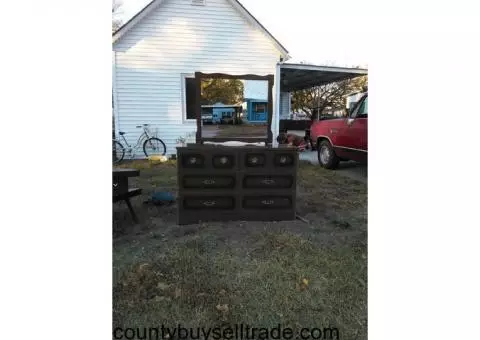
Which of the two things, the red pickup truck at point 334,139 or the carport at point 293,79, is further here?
the carport at point 293,79

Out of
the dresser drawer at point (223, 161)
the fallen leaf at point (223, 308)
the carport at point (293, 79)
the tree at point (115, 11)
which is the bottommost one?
the fallen leaf at point (223, 308)

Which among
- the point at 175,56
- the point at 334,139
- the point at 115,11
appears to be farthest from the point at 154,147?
the point at 115,11

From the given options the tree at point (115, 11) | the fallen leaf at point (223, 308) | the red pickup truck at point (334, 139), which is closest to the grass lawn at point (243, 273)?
the fallen leaf at point (223, 308)

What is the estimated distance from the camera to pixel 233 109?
8.34 ft

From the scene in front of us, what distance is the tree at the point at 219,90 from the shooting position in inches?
98.7

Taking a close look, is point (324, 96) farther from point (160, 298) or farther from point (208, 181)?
point (160, 298)

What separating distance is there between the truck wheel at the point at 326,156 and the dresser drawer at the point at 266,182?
8.76 ft

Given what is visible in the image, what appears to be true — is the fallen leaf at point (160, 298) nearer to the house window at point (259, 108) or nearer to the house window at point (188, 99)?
the house window at point (259, 108)

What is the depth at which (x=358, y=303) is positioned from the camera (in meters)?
1.61
